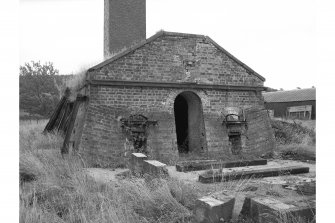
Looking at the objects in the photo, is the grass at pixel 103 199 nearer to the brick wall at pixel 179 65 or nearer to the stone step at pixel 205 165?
the stone step at pixel 205 165

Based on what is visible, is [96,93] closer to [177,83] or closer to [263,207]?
[177,83]

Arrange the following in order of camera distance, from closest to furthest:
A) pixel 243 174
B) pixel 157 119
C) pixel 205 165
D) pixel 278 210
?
pixel 278 210 < pixel 243 174 < pixel 205 165 < pixel 157 119

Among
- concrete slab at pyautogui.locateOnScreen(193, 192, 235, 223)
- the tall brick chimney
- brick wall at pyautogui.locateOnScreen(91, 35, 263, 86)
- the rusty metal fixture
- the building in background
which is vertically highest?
the tall brick chimney

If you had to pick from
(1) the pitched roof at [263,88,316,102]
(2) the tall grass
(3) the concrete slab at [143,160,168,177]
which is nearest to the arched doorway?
(3) the concrete slab at [143,160,168,177]

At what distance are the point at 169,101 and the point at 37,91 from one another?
1995 cm

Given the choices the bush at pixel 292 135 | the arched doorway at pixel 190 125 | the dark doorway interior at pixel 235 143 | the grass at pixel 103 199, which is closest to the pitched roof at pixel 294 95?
the bush at pixel 292 135

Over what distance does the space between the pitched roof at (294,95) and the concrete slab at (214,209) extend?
28.1 m

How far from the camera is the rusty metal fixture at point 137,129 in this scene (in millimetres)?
11117

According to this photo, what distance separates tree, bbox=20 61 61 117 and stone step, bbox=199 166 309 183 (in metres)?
22.0

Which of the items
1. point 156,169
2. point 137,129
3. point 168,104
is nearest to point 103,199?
point 156,169

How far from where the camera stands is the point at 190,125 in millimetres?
13312

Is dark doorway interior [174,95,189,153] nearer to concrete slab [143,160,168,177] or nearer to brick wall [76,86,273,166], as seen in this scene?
brick wall [76,86,273,166]

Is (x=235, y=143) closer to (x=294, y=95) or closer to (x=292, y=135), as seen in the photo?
(x=292, y=135)

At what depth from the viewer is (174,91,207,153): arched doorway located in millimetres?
12547
